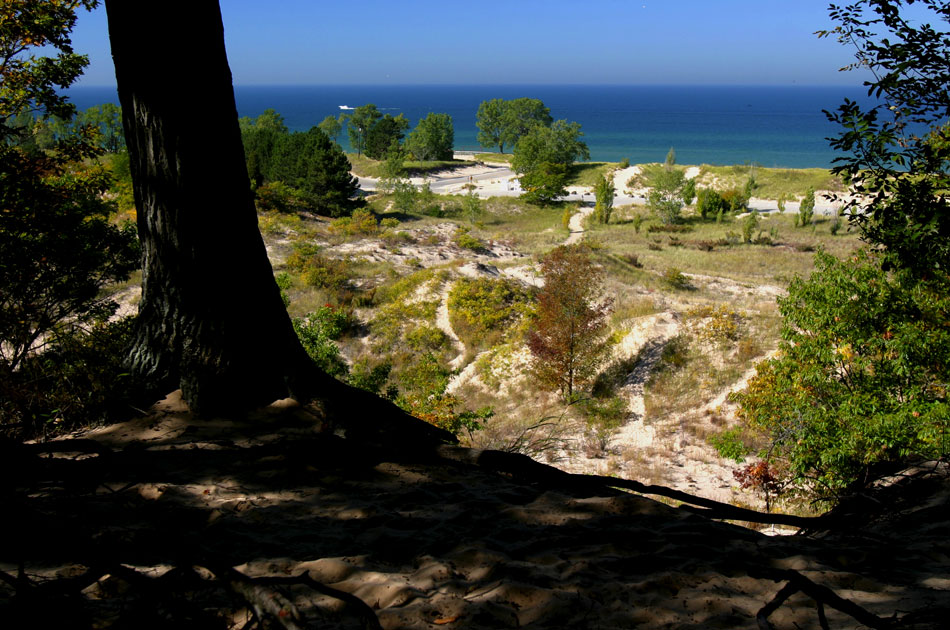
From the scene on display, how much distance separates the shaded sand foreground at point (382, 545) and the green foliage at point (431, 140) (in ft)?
304

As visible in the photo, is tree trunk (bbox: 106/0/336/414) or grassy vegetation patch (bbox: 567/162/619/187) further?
grassy vegetation patch (bbox: 567/162/619/187)

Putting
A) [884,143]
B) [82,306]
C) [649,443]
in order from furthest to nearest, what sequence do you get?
[649,443], [82,306], [884,143]

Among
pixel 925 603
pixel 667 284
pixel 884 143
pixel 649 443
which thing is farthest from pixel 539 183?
pixel 925 603

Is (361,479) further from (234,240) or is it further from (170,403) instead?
(234,240)

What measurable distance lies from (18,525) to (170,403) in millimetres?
2347

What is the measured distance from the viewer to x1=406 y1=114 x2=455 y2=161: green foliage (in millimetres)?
92562

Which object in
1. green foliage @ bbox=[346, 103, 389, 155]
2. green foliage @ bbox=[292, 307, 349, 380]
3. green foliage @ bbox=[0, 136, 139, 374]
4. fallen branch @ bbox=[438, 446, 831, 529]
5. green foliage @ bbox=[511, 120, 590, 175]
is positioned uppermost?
green foliage @ bbox=[346, 103, 389, 155]

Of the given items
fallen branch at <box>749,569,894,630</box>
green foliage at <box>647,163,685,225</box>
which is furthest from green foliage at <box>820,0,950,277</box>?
green foliage at <box>647,163,685,225</box>

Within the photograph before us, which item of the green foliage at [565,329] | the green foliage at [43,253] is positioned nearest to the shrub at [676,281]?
the green foliage at [565,329]

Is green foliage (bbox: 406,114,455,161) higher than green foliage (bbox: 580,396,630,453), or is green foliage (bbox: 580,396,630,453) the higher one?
green foliage (bbox: 406,114,455,161)

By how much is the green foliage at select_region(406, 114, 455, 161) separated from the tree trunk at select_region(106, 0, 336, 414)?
91.5 m

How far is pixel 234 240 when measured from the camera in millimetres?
4688

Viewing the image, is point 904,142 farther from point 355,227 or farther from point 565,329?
point 355,227

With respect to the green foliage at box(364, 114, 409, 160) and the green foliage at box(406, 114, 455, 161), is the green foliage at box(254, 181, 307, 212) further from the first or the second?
the green foliage at box(364, 114, 409, 160)
